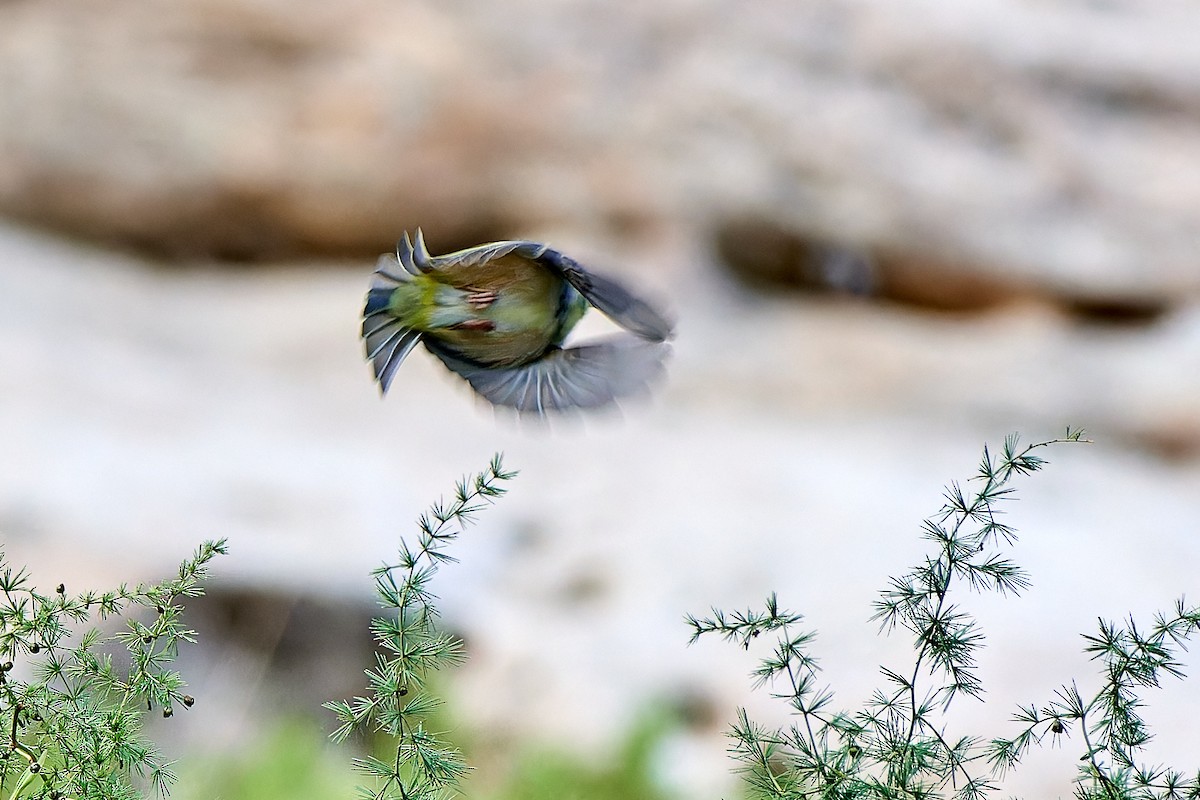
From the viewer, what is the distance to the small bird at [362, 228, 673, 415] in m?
0.83

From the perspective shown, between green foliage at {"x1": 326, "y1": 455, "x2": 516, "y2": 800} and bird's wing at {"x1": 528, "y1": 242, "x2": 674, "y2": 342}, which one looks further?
bird's wing at {"x1": 528, "y1": 242, "x2": 674, "y2": 342}

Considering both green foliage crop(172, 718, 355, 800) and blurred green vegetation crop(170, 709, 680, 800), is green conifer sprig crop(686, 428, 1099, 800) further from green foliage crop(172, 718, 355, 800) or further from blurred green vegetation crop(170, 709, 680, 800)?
green foliage crop(172, 718, 355, 800)

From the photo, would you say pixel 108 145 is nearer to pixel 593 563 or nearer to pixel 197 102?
pixel 197 102

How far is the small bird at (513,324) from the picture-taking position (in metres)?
0.83

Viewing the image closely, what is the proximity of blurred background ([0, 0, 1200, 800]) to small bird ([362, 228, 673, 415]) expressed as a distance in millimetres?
1705

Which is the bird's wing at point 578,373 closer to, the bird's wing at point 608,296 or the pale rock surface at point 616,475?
the bird's wing at point 608,296

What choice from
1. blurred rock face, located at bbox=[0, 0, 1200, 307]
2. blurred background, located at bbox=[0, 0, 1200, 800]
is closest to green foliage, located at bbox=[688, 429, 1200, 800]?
blurred background, located at bbox=[0, 0, 1200, 800]

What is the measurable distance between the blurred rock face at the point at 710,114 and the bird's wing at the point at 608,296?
2423 mm

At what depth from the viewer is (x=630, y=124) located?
3.24 m

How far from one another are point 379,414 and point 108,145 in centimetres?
107

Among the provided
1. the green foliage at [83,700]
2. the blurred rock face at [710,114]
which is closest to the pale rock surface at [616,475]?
the blurred rock face at [710,114]

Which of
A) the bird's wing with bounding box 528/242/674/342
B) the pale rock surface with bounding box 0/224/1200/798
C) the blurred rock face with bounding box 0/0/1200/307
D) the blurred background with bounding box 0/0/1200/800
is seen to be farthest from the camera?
the blurred rock face with bounding box 0/0/1200/307

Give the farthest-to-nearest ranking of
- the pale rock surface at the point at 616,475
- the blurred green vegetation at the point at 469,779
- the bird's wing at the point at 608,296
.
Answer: the pale rock surface at the point at 616,475
the blurred green vegetation at the point at 469,779
the bird's wing at the point at 608,296

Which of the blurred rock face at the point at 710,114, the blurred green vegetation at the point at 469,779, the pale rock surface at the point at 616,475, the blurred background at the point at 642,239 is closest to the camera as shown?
the blurred green vegetation at the point at 469,779
